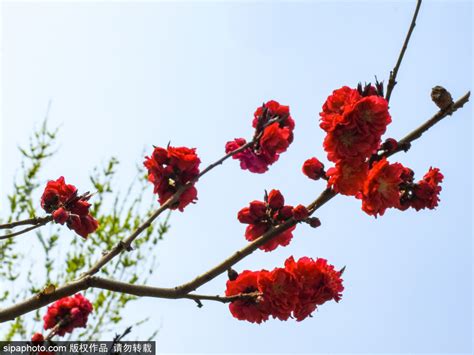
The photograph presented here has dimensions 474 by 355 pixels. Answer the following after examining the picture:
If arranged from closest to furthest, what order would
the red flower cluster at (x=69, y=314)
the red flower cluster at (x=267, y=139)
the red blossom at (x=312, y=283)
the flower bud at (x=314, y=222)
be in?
the flower bud at (x=314, y=222), the red blossom at (x=312, y=283), the red flower cluster at (x=267, y=139), the red flower cluster at (x=69, y=314)

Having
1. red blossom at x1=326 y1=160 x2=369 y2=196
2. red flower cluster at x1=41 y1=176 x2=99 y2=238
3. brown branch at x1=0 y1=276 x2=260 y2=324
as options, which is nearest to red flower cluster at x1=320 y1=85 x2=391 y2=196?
red blossom at x1=326 y1=160 x2=369 y2=196

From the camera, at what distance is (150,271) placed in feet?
20.7

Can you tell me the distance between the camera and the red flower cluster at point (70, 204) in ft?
8.66

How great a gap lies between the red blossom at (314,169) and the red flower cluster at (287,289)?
1.35 ft

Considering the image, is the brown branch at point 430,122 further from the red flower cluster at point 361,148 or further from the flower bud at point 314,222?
the flower bud at point 314,222

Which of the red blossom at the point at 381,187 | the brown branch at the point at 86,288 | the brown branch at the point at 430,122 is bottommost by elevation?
the brown branch at the point at 86,288

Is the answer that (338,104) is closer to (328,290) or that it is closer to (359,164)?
(359,164)

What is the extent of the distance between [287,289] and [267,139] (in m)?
0.73

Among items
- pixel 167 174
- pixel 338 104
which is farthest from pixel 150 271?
pixel 338 104

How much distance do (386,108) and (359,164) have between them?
27 centimetres

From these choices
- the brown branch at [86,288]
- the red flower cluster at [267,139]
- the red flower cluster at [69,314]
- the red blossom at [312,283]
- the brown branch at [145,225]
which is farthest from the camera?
the red flower cluster at [69,314]

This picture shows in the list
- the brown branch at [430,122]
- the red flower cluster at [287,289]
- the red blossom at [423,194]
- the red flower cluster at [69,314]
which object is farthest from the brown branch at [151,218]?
the red flower cluster at [69,314]

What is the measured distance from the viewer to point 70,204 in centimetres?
268

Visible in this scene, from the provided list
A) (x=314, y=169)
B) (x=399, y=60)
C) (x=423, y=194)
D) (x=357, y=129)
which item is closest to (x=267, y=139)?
(x=314, y=169)
